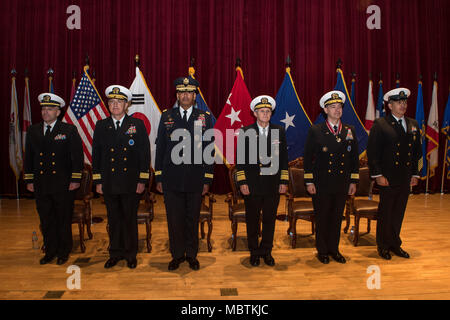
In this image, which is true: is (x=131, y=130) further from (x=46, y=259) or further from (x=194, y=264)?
(x=46, y=259)

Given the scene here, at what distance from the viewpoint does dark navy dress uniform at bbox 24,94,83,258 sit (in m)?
3.36

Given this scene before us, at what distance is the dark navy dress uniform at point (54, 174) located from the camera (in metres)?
3.36

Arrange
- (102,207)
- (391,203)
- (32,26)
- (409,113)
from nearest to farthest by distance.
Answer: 1. (391,203)
2. (102,207)
3. (32,26)
4. (409,113)

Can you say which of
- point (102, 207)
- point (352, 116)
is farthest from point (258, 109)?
point (102, 207)

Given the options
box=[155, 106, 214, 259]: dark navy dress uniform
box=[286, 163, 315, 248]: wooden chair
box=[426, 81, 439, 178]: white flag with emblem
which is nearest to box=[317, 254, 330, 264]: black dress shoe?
box=[286, 163, 315, 248]: wooden chair

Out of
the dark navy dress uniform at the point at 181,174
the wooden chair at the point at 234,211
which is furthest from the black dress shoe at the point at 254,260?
the dark navy dress uniform at the point at 181,174

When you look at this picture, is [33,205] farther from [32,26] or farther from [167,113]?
[167,113]

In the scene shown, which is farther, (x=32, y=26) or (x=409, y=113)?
(x=409, y=113)

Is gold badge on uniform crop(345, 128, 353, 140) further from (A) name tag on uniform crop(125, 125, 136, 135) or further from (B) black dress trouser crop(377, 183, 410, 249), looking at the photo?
(A) name tag on uniform crop(125, 125, 136, 135)

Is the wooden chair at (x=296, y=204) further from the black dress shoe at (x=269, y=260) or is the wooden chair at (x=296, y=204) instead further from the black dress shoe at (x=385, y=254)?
the black dress shoe at (x=385, y=254)

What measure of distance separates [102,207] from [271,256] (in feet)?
11.8

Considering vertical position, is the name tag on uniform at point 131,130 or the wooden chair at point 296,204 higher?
the name tag on uniform at point 131,130

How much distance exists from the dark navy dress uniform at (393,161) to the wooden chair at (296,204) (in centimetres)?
76
